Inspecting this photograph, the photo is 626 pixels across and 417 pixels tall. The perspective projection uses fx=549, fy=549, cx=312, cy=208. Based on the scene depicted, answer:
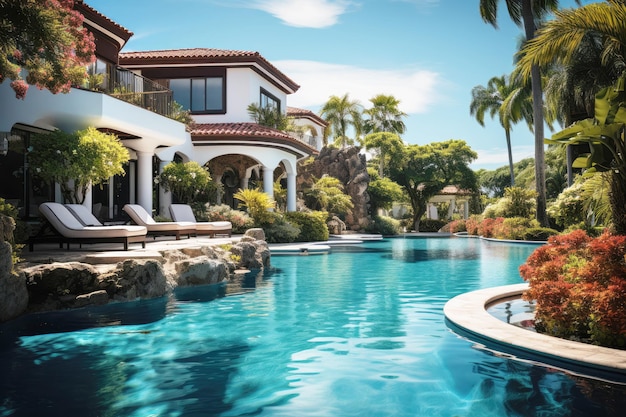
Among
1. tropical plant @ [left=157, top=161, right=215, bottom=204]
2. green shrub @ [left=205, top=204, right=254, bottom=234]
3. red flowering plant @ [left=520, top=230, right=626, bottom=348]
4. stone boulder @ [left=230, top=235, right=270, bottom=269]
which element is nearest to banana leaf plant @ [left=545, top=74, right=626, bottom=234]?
red flowering plant @ [left=520, top=230, right=626, bottom=348]

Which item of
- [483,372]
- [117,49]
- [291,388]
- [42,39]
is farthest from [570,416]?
[117,49]

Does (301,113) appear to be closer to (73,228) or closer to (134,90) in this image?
(134,90)

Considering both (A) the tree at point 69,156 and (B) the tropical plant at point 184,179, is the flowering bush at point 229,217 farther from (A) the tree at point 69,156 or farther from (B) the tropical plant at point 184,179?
(A) the tree at point 69,156

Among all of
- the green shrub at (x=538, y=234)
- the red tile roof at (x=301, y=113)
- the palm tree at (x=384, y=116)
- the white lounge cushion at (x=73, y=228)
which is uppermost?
the palm tree at (x=384, y=116)

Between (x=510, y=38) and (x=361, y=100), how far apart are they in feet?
41.6

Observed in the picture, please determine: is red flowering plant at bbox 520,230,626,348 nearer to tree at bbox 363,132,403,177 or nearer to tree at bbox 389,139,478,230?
tree at bbox 363,132,403,177

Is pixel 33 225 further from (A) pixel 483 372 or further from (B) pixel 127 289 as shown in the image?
(A) pixel 483 372

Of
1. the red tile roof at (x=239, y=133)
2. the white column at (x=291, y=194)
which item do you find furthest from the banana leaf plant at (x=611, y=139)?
the white column at (x=291, y=194)

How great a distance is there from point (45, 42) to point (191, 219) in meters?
13.2

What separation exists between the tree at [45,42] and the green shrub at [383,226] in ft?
99.5

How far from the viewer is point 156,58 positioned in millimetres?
27531

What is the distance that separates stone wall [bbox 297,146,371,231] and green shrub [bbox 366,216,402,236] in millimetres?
484

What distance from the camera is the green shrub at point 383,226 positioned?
39.4 m

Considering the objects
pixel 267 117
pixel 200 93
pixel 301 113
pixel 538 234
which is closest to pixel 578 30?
pixel 538 234
